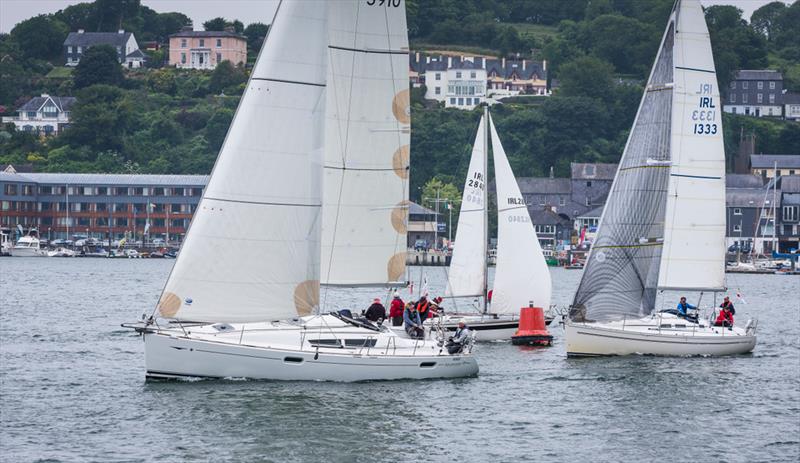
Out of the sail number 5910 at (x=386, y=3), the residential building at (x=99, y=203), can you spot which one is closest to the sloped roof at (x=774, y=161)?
the residential building at (x=99, y=203)

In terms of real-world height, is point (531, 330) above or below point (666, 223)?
below

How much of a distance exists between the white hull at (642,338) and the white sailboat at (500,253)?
539 cm

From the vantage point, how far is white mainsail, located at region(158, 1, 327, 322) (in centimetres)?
3180

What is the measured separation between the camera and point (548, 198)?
529ft

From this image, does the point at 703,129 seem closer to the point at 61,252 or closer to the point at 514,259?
the point at 514,259

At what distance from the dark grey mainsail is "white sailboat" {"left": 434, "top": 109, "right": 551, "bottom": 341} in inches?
211

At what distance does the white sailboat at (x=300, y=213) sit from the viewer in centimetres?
3188

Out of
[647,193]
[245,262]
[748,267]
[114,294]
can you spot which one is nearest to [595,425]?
[245,262]

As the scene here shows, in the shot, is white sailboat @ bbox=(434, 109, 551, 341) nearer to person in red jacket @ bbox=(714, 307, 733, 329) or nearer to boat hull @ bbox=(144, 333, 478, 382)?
person in red jacket @ bbox=(714, 307, 733, 329)

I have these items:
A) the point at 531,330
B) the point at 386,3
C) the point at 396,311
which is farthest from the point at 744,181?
the point at 386,3

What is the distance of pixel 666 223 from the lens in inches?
1662

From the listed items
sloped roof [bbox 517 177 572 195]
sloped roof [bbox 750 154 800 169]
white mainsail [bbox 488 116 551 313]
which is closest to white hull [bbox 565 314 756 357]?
white mainsail [bbox 488 116 551 313]

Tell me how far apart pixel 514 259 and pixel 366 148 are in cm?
1399

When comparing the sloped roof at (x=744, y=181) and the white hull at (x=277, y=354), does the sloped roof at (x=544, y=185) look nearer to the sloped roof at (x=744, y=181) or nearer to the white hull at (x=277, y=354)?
the sloped roof at (x=744, y=181)
